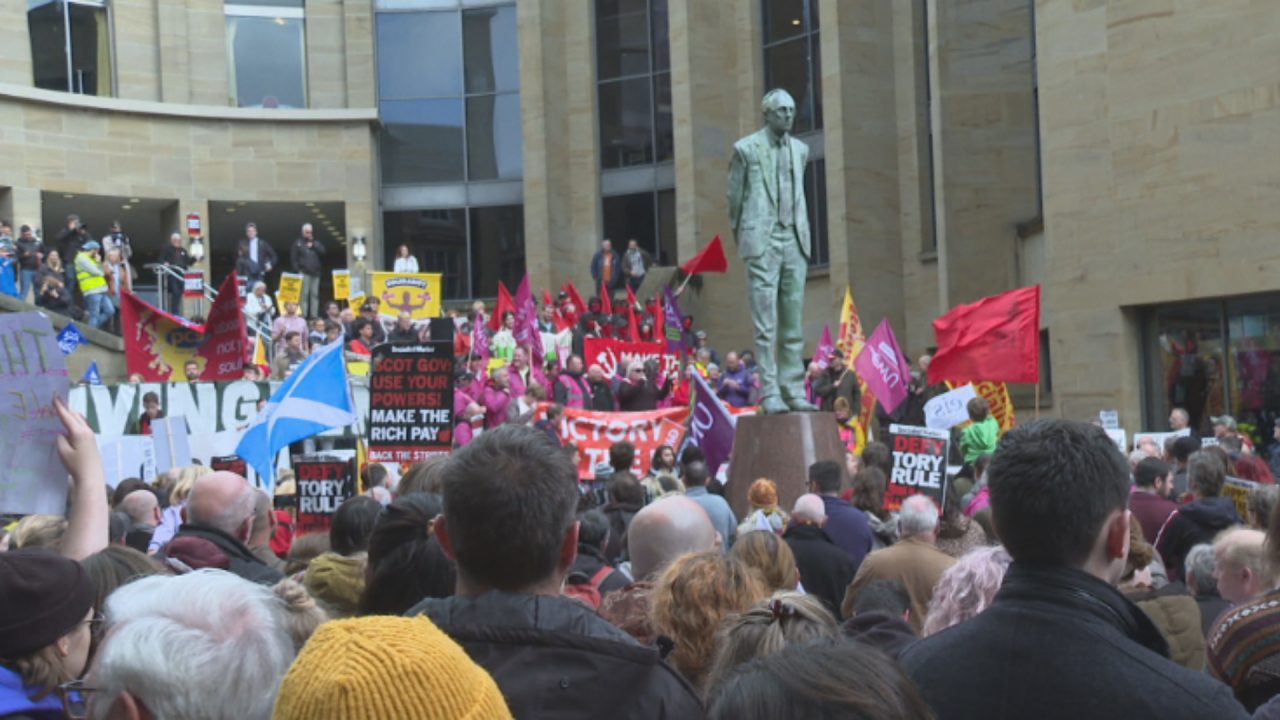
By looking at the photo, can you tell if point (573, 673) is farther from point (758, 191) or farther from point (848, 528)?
point (758, 191)

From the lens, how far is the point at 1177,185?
20266 millimetres

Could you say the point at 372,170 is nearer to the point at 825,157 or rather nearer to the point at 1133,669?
the point at 825,157

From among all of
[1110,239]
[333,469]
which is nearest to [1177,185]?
[1110,239]

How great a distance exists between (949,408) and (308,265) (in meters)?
21.4

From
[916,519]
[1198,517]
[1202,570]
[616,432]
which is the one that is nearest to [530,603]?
[1202,570]

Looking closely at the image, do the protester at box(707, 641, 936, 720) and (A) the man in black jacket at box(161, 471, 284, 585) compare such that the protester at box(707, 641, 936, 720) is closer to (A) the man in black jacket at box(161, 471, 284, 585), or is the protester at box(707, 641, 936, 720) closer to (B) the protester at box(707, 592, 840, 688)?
(B) the protester at box(707, 592, 840, 688)

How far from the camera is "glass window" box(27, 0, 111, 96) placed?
36.6 metres

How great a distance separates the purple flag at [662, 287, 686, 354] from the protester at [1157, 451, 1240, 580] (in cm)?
2107

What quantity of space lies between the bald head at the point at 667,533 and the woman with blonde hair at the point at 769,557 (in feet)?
0.39

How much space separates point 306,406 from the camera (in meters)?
12.8

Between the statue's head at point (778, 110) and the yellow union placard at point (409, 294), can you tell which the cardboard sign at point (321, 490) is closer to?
the statue's head at point (778, 110)

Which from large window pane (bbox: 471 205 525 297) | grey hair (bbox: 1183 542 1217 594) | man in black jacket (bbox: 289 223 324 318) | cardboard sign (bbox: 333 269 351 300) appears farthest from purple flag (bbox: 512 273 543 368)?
grey hair (bbox: 1183 542 1217 594)

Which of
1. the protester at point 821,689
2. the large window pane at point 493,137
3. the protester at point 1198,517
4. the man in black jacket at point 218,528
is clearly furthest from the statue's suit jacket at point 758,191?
the large window pane at point 493,137

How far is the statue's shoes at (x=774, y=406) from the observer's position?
13.8 metres
